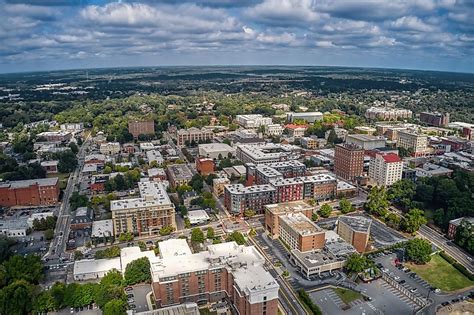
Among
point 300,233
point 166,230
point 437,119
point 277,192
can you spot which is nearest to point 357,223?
point 300,233

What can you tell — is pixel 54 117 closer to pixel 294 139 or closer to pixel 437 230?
pixel 294 139

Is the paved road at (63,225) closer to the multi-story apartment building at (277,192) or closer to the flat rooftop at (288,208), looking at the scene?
the multi-story apartment building at (277,192)

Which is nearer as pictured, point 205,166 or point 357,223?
point 357,223

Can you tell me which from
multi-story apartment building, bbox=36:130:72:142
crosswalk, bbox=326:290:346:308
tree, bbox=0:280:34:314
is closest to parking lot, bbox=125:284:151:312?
tree, bbox=0:280:34:314

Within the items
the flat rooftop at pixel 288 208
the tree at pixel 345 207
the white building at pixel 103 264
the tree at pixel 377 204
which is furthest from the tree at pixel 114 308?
the tree at pixel 377 204

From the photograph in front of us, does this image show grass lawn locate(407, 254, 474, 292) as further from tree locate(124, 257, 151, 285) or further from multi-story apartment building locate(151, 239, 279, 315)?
tree locate(124, 257, 151, 285)

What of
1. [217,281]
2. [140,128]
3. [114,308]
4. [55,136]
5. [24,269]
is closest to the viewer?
[114,308]

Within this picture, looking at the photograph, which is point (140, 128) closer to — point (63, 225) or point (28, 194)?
point (28, 194)
